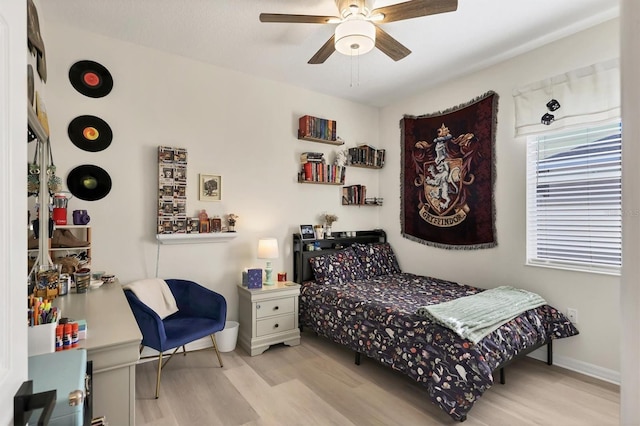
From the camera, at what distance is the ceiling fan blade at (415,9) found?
75.7 inches

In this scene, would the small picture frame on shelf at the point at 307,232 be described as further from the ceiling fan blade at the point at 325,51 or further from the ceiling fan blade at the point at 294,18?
the ceiling fan blade at the point at 294,18

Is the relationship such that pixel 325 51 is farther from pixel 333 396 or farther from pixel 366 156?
pixel 333 396

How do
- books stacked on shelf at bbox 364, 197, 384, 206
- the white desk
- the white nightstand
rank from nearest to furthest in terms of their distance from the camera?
the white desk, the white nightstand, books stacked on shelf at bbox 364, 197, 384, 206

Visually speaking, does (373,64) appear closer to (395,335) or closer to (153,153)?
(153,153)

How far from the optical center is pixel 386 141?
4.42 m

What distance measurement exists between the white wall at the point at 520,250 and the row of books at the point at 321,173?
0.80m

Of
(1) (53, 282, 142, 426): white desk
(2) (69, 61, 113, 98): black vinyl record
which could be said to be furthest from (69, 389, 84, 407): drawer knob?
(2) (69, 61, 113, 98): black vinyl record

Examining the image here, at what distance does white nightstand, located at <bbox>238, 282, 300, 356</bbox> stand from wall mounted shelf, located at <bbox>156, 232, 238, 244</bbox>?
0.51m

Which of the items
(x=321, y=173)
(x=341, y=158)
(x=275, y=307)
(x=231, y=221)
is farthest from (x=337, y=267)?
(x=341, y=158)

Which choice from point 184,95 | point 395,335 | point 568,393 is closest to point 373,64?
point 184,95

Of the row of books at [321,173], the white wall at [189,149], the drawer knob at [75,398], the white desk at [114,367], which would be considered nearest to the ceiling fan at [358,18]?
the white wall at [189,149]

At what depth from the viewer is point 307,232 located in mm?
3750

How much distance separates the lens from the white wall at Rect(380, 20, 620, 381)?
2.58 m

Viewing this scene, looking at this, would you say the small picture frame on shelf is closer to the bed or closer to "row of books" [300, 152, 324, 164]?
the bed
